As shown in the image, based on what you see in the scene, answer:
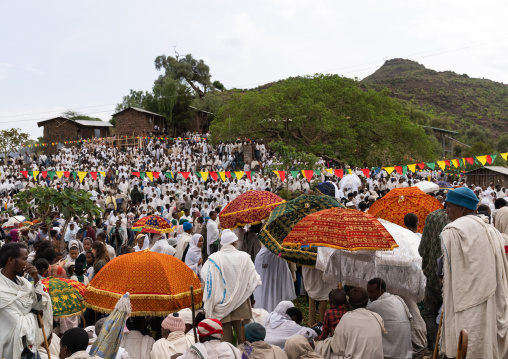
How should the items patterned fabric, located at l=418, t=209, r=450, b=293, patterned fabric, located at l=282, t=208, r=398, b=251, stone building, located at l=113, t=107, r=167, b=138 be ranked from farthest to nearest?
stone building, located at l=113, t=107, r=167, b=138, patterned fabric, located at l=418, t=209, r=450, b=293, patterned fabric, located at l=282, t=208, r=398, b=251

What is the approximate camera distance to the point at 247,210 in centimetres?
771

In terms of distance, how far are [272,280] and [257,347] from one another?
9.87 feet

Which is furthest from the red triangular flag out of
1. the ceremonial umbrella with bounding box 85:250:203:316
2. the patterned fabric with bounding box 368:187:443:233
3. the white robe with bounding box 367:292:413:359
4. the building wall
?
the building wall

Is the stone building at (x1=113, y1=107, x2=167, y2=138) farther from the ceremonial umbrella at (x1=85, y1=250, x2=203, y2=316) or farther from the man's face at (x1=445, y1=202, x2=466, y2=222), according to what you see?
the man's face at (x1=445, y1=202, x2=466, y2=222)

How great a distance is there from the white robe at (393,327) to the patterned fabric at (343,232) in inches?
26.3

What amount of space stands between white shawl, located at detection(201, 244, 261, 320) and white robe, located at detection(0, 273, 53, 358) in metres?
1.81

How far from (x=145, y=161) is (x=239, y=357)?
28.6 metres

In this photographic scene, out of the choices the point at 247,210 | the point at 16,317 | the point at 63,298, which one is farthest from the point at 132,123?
the point at 16,317

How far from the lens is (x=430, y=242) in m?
5.10

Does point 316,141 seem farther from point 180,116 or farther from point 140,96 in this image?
point 140,96

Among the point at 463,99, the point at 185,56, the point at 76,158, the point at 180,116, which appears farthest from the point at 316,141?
the point at 463,99

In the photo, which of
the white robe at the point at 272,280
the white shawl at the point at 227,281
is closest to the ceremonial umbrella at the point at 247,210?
the white robe at the point at 272,280

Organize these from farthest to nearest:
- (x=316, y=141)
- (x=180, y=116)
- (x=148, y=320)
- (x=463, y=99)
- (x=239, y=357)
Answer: (x=463, y=99), (x=180, y=116), (x=316, y=141), (x=148, y=320), (x=239, y=357)

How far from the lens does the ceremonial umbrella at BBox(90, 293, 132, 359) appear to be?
4156mm
